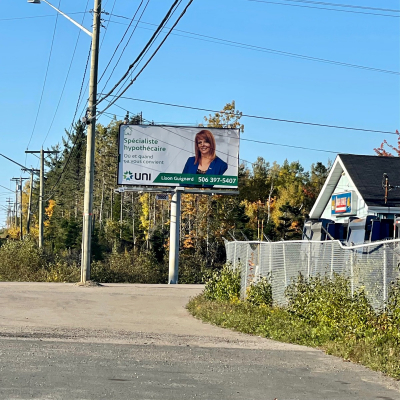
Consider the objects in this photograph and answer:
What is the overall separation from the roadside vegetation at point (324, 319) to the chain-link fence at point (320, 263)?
0.81 feet

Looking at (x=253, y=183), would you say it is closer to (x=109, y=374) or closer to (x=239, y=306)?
(x=239, y=306)

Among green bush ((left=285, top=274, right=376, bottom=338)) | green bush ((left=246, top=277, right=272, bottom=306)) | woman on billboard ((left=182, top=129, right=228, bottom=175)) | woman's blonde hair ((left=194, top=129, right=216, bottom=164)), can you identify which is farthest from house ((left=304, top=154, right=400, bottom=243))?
green bush ((left=285, top=274, right=376, bottom=338))

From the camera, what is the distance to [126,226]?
73.3m

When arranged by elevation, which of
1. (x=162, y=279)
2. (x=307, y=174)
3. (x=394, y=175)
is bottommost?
(x=162, y=279)

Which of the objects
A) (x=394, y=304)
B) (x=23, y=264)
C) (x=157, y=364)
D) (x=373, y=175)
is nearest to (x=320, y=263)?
(x=394, y=304)

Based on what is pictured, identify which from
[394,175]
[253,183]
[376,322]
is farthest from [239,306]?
[253,183]

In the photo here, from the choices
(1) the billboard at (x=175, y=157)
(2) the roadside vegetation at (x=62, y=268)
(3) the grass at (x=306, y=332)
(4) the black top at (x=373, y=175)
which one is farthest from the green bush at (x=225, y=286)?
(1) the billboard at (x=175, y=157)

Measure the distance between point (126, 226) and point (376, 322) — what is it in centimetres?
6311

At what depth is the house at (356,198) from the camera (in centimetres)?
2656

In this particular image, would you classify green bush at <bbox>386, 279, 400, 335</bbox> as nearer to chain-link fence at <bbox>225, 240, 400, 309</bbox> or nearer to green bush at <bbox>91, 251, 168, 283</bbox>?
chain-link fence at <bbox>225, 240, 400, 309</bbox>

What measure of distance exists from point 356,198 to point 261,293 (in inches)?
622

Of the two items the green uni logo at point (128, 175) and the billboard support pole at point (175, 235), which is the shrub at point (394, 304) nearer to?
the billboard support pole at point (175, 235)

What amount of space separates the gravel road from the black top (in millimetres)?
15812

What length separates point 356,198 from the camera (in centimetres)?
3095
